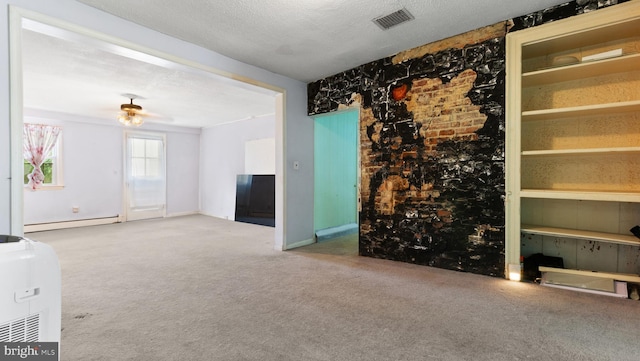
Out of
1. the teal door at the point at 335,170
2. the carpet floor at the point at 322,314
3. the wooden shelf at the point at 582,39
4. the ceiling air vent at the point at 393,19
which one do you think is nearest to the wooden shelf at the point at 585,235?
the carpet floor at the point at 322,314

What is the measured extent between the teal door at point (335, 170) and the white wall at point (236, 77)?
250 mm

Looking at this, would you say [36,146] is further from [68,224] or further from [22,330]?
[22,330]

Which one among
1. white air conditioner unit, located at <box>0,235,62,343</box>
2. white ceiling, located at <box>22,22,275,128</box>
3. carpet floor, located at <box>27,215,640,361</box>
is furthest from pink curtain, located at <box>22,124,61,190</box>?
white air conditioner unit, located at <box>0,235,62,343</box>

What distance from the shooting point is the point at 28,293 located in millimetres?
1190

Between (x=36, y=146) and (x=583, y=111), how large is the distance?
8924 mm

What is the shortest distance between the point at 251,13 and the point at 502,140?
2691 millimetres

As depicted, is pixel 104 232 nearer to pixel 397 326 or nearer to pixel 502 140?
pixel 397 326

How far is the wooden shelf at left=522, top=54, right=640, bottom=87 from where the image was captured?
240 cm

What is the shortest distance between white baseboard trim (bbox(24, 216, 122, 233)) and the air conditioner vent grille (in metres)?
6.69

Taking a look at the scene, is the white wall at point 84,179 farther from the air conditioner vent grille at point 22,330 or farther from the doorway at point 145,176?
the air conditioner vent grille at point 22,330

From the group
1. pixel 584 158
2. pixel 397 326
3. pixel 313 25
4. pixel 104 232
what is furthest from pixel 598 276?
Result: pixel 104 232

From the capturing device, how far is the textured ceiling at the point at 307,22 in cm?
251
